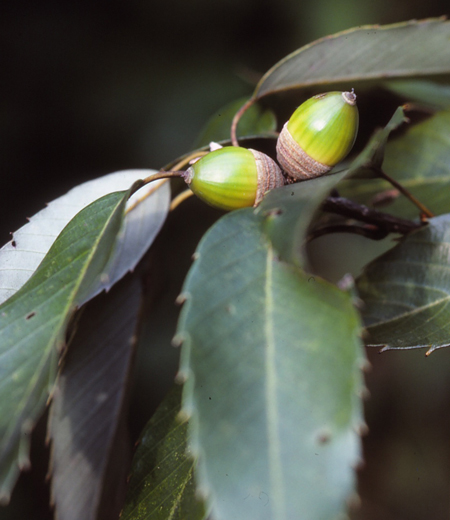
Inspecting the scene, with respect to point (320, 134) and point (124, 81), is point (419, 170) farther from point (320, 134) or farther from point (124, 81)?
point (124, 81)

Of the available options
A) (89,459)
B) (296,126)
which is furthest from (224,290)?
(89,459)

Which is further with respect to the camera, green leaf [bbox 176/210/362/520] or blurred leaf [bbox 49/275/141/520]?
blurred leaf [bbox 49/275/141/520]

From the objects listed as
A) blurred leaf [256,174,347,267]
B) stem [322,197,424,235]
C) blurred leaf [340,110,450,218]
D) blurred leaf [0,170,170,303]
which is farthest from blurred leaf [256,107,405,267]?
blurred leaf [340,110,450,218]

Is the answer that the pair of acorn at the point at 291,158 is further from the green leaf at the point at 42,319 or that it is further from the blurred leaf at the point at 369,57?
the blurred leaf at the point at 369,57

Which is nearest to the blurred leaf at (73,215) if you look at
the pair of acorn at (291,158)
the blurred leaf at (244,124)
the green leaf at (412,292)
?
the pair of acorn at (291,158)

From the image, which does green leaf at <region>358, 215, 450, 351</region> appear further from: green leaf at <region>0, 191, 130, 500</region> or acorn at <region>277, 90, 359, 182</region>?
green leaf at <region>0, 191, 130, 500</region>

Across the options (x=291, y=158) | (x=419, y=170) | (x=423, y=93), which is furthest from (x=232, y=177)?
(x=423, y=93)
